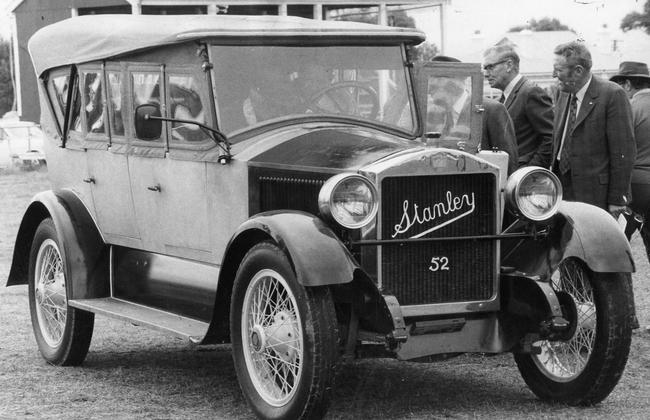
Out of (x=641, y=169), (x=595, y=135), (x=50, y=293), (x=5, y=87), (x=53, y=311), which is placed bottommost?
(x=5, y=87)

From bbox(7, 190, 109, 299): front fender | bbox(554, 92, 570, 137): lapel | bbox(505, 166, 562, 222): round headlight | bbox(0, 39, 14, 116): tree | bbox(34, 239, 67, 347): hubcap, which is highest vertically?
bbox(554, 92, 570, 137): lapel

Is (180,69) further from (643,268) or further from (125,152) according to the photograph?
(643,268)

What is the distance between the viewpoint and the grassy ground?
5914 millimetres

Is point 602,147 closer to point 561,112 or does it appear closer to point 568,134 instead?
point 568,134

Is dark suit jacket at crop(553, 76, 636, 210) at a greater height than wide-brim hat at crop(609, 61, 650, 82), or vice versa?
wide-brim hat at crop(609, 61, 650, 82)

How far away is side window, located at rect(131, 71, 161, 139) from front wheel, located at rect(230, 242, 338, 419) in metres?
1.62

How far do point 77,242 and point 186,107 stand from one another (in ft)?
4.14

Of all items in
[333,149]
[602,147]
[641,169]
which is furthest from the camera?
[641,169]

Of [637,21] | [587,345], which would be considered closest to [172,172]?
[587,345]

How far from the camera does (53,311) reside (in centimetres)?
764

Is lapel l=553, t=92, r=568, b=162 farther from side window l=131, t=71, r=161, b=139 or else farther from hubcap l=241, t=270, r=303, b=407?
hubcap l=241, t=270, r=303, b=407

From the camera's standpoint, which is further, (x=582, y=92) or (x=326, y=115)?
(x=582, y=92)

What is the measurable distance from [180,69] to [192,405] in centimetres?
185

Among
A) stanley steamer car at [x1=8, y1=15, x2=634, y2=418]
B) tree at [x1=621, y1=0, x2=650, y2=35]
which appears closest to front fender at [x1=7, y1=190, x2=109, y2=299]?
stanley steamer car at [x1=8, y1=15, x2=634, y2=418]
